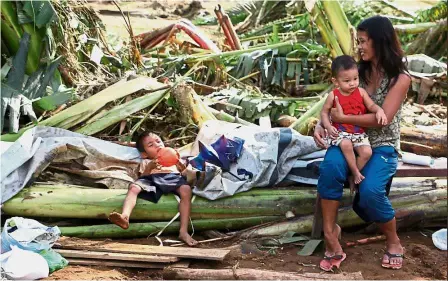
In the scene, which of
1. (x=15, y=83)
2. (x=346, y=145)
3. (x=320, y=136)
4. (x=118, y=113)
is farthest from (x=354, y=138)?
(x=15, y=83)

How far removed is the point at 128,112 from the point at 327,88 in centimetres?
251

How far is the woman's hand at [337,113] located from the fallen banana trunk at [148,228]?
861mm

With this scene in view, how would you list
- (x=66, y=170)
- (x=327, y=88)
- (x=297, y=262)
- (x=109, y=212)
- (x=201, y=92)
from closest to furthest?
(x=297, y=262)
(x=109, y=212)
(x=66, y=170)
(x=201, y=92)
(x=327, y=88)

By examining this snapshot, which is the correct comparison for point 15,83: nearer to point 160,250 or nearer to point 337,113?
point 160,250

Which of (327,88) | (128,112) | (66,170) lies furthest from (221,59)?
(66,170)

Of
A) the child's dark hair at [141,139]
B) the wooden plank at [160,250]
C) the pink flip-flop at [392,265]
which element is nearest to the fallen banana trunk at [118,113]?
Result: the child's dark hair at [141,139]

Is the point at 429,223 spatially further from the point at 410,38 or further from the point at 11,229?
the point at 410,38

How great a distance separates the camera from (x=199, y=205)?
184 inches

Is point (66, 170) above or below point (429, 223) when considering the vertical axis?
above

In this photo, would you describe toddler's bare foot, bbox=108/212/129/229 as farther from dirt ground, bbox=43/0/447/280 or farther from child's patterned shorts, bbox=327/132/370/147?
child's patterned shorts, bbox=327/132/370/147

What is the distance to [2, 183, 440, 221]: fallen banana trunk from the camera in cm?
465

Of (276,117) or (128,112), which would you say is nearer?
(128,112)

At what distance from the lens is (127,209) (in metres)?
4.50

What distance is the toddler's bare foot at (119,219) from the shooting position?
433 centimetres
